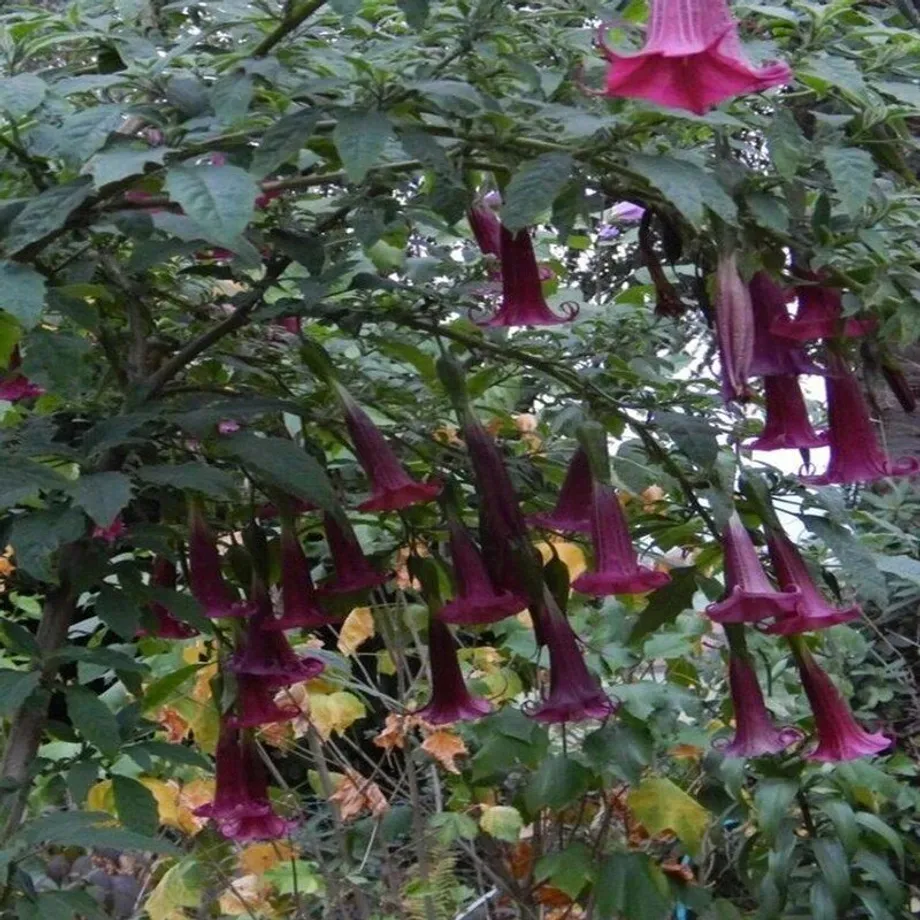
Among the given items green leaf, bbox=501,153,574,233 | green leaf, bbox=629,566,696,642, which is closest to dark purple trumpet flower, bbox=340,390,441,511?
green leaf, bbox=629,566,696,642

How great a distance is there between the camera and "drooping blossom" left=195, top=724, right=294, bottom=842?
1.67 m

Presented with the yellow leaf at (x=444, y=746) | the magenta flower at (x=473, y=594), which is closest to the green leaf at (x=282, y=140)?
the magenta flower at (x=473, y=594)

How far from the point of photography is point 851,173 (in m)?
0.98

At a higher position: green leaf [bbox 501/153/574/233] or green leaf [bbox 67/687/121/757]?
green leaf [bbox 501/153/574/233]

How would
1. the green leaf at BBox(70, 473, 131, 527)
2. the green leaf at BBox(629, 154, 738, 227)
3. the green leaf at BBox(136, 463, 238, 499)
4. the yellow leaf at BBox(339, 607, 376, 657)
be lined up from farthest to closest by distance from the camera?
A: the yellow leaf at BBox(339, 607, 376, 657), the green leaf at BBox(136, 463, 238, 499), the green leaf at BBox(70, 473, 131, 527), the green leaf at BBox(629, 154, 738, 227)

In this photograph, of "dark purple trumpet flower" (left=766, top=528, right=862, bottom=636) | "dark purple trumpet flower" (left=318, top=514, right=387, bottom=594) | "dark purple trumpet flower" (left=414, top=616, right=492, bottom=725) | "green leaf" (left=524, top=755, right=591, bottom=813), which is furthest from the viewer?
"green leaf" (left=524, top=755, right=591, bottom=813)

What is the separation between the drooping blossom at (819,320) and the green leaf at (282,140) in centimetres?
44

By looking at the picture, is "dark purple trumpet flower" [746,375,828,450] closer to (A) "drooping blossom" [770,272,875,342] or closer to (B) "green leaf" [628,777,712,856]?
(A) "drooping blossom" [770,272,875,342]

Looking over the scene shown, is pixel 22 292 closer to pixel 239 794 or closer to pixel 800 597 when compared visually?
pixel 800 597

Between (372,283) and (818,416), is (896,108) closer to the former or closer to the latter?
(372,283)

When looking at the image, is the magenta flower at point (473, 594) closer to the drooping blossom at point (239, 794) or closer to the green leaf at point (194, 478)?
Answer: the green leaf at point (194, 478)

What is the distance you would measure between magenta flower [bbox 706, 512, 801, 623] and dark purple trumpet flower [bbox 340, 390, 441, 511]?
0.29m

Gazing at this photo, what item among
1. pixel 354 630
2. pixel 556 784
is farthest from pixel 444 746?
pixel 354 630

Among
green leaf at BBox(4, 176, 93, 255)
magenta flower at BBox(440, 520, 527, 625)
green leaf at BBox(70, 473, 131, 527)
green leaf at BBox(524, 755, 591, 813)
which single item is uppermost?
green leaf at BBox(4, 176, 93, 255)
